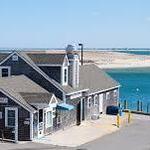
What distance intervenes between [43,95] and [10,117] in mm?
2575

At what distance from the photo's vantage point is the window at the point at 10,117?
35.3m

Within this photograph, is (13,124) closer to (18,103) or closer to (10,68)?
(18,103)

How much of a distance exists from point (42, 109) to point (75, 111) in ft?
22.1

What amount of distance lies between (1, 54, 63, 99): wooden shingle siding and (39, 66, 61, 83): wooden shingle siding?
2.62 feet

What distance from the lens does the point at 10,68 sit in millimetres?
42000

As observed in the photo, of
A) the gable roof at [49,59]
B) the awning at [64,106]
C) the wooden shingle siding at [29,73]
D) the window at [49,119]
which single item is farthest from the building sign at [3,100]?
the gable roof at [49,59]

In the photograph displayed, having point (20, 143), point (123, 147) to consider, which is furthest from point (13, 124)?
point (123, 147)

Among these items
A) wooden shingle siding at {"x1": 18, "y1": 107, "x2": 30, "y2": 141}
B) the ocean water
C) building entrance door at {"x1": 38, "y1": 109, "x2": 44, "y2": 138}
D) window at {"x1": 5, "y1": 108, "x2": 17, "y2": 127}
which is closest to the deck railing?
the ocean water

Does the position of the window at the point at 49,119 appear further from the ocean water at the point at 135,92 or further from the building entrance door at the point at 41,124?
the ocean water at the point at 135,92

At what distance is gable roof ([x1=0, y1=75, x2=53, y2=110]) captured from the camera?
1403 inches

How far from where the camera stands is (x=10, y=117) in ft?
116

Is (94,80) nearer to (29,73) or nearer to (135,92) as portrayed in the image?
(29,73)

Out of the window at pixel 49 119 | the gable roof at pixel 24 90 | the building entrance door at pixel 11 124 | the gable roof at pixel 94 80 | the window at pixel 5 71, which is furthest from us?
the gable roof at pixel 94 80

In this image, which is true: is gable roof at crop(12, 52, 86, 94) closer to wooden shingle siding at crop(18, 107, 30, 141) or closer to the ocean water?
wooden shingle siding at crop(18, 107, 30, 141)
